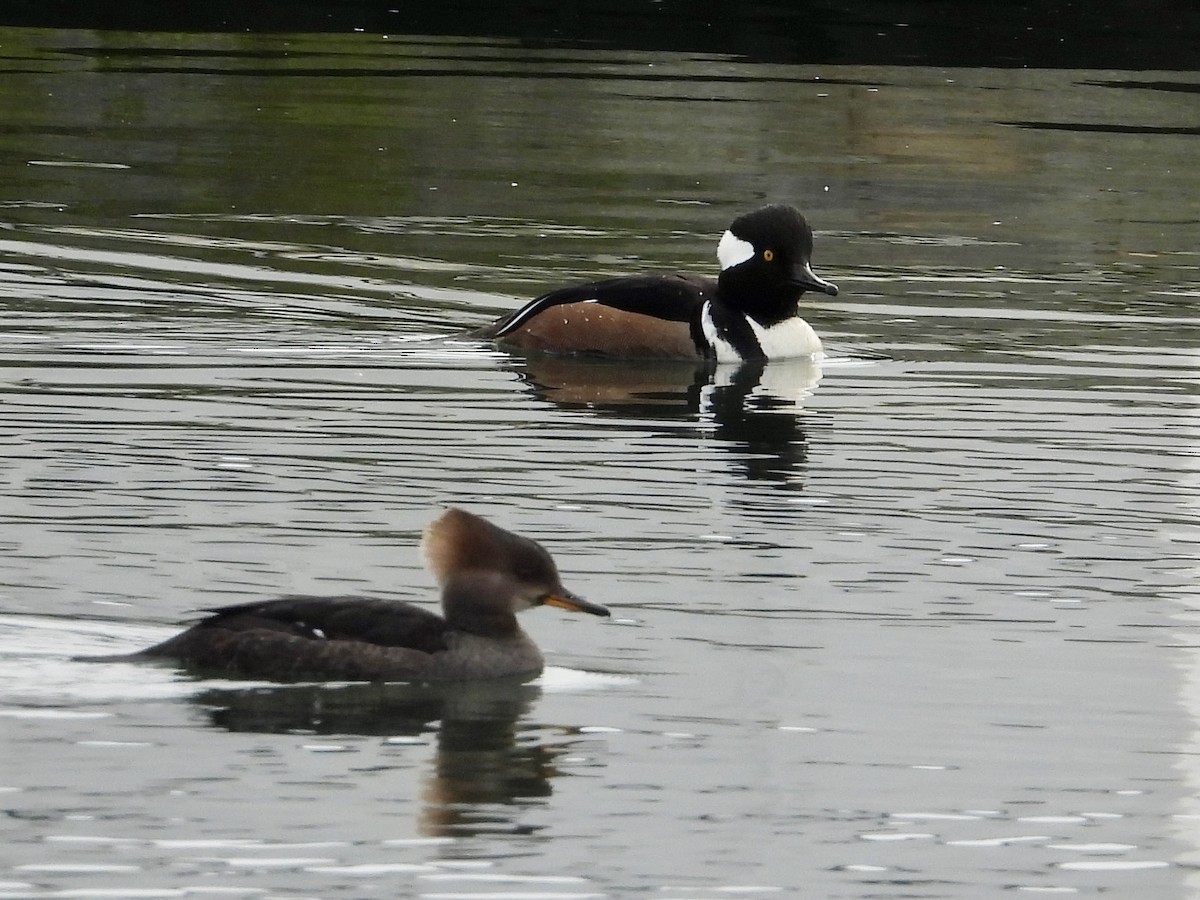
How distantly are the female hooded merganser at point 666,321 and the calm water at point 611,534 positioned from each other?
0.87ft

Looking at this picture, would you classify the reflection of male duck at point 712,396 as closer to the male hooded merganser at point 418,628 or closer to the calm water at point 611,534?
the calm water at point 611,534

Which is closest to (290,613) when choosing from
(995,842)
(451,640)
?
(451,640)

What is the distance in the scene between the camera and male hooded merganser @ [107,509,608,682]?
802 centimetres

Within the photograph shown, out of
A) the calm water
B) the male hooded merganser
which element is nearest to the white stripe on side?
the calm water

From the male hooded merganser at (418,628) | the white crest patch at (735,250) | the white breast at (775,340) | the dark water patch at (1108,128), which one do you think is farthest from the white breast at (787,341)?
the dark water patch at (1108,128)

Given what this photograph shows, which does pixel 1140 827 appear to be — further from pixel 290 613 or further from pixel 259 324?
pixel 259 324

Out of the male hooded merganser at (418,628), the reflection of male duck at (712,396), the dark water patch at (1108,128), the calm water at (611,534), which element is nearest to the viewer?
the calm water at (611,534)

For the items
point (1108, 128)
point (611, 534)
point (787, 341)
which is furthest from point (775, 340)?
point (1108, 128)

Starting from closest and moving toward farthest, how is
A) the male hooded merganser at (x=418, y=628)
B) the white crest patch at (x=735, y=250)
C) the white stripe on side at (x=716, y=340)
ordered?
the male hooded merganser at (x=418, y=628) < the white stripe on side at (x=716, y=340) < the white crest patch at (x=735, y=250)

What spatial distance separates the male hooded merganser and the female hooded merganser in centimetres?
722

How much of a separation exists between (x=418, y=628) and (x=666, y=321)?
7.51 meters

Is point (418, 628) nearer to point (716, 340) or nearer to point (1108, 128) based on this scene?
point (716, 340)

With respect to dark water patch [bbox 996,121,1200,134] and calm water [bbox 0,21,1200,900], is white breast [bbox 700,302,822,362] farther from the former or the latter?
dark water patch [bbox 996,121,1200,134]

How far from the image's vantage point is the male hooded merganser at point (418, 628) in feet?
26.3
